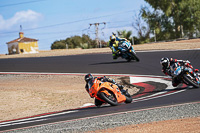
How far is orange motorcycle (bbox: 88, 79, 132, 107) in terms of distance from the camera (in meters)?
10.2

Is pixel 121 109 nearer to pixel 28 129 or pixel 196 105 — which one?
pixel 196 105

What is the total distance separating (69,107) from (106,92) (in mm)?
3633

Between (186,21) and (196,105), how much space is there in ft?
158

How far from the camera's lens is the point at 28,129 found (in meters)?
8.12

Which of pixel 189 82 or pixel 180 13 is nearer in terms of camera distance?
pixel 189 82

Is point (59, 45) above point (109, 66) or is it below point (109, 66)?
above

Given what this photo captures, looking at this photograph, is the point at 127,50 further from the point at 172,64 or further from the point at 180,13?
the point at 180,13

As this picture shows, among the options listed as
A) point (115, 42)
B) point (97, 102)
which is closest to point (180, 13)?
point (115, 42)

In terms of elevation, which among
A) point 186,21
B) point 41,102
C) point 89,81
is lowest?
point 41,102

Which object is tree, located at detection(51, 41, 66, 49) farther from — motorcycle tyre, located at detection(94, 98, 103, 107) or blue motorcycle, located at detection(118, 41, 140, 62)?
motorcycle tyre, located at detection(94, 98, 103, 107)

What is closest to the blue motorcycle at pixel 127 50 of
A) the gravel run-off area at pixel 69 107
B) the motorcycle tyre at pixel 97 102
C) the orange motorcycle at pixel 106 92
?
the gravel run-off area at pixel 69 107

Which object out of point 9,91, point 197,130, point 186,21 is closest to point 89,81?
point 197,130

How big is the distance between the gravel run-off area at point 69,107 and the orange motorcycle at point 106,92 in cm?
154

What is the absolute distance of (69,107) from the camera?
13.5 meters
